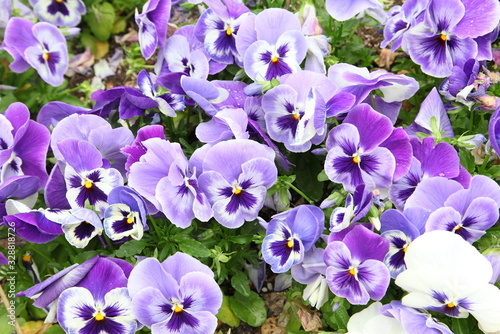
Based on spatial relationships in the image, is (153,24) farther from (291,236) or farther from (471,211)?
(471,211)

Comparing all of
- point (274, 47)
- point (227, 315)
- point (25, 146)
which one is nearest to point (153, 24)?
point (274, 47)

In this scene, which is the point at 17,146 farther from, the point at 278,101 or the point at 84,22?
the point at 84,22

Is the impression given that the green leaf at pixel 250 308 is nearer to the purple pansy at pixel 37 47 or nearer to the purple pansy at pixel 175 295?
the purple pansy at pixel 175 295

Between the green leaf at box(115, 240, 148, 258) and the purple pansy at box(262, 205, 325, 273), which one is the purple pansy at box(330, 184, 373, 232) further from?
the green leaf at box(115, 240, 148, 258)

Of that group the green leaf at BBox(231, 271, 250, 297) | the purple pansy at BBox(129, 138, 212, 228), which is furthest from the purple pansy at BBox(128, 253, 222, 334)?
the green leaf at BBox(231, 271, 250, 297)

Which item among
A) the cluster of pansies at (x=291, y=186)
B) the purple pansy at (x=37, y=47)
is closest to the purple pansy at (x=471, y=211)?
the cluster of pansies at (x=291, y=186)
